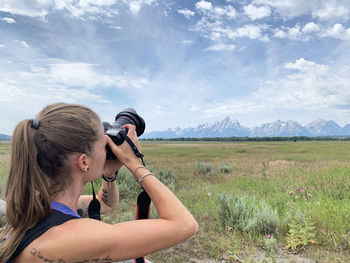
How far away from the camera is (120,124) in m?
1.74

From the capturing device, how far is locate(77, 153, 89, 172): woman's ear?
136 centimetres

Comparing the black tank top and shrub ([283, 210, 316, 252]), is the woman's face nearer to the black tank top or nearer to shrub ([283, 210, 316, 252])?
the black tank top

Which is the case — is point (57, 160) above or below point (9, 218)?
above

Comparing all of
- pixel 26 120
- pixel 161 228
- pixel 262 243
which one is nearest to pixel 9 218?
pixel 26 120

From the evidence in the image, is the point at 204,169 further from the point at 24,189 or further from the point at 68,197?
the point at 24,189

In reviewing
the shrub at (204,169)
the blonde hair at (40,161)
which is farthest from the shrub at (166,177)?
the blonde hair at (40,161)

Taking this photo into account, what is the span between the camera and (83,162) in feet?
4.52

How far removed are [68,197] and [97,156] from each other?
0.88ft

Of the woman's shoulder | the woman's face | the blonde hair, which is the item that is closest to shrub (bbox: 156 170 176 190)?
the woman's face

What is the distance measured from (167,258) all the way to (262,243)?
1.35 metres

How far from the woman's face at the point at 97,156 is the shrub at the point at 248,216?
318 centimetres

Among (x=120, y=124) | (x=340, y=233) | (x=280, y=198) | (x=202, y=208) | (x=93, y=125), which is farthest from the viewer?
(x=280, y=198)

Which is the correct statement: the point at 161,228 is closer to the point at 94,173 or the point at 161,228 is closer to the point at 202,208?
the point at 94,173

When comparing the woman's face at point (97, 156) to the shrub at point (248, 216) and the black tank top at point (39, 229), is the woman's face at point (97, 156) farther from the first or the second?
the shrub at point (248, 216)
